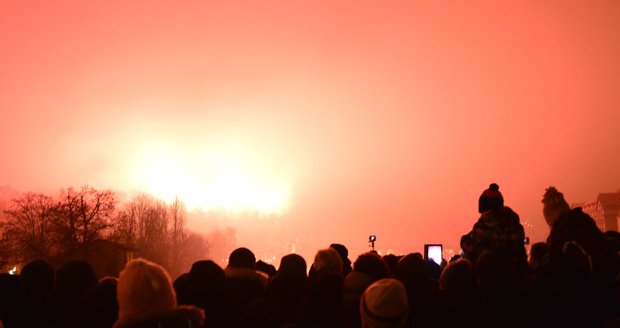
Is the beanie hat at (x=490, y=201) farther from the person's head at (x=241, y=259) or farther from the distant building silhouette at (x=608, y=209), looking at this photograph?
the distant building silhouette at (x=608, y=209)

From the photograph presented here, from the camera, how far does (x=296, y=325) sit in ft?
19.6

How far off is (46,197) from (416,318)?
77994mm

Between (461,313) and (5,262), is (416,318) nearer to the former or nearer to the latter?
(461,313)

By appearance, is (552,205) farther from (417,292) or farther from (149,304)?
(149,304)

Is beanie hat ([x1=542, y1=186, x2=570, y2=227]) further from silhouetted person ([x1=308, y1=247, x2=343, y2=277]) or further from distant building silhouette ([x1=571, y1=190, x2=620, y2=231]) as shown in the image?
distant building silhouette ([x1=571, y1=190, x2=620, y2=231])

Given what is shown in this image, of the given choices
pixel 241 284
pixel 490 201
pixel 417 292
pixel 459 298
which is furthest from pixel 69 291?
pixel 490 201

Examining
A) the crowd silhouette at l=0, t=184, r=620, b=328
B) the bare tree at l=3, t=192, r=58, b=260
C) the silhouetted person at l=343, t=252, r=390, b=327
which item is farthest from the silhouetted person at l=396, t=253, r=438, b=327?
the bare tree at l=3, t=192, r=58, b=260

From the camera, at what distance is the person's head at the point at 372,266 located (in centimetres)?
820

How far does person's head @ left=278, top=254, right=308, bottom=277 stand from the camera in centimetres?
785

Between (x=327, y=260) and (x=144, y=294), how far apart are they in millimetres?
3965

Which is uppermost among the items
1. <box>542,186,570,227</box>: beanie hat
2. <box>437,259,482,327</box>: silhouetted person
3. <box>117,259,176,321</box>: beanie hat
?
<box>542,186,570,227</box>: beanie hat

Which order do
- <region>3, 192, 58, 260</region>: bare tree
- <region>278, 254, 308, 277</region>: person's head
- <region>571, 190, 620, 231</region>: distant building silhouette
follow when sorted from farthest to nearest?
<region>571, 190, 620, 231</region>: distant building silhouette < <region>3, 192, 58, 260</region>: bare tree < <region>278, 254, 308, 277</region>: person's head

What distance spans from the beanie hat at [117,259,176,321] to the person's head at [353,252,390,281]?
11.3ft

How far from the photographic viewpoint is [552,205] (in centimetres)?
976
